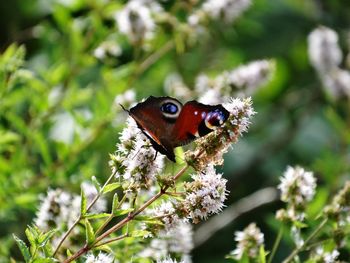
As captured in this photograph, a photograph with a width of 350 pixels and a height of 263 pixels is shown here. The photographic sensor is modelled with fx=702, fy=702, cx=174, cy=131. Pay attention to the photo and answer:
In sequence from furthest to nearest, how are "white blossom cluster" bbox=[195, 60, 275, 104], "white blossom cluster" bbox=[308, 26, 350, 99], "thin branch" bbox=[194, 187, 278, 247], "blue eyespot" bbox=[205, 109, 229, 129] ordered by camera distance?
"white blossom cluster" bbox=[308, 26, 350, 99], "thin branch" bbox=[194, 187, 278, 247], "white blossom cluster" bbox=[195, 60, 275, 104], "blue eyespot" bbox=[205, 109, 229, 129]

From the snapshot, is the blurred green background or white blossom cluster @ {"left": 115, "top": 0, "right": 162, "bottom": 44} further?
white blossom cluster @ {"left": 115, "top": 0, "right": 162, "bottom": 44}

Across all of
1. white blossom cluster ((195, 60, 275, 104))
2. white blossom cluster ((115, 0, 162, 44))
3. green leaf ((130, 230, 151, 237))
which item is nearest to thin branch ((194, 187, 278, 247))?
white blossom cluster ((195, 60, 275, 104))

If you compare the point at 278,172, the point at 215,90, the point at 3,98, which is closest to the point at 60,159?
the point at 3,98

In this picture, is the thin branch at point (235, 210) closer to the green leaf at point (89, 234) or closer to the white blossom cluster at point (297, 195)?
the white blossom cluster at point (297, 195)

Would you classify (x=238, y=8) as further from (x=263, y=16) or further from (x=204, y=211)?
(x=263, y=16)

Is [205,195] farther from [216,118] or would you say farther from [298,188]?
[298,188]

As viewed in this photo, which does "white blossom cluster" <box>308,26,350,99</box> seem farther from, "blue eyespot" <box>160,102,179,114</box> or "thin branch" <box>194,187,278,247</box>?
"blue eyespot" <box>160,102,179,114</box>

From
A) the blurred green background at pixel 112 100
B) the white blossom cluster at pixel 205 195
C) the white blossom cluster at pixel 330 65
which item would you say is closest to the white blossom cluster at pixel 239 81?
the blurred green background at pixel 112 100
